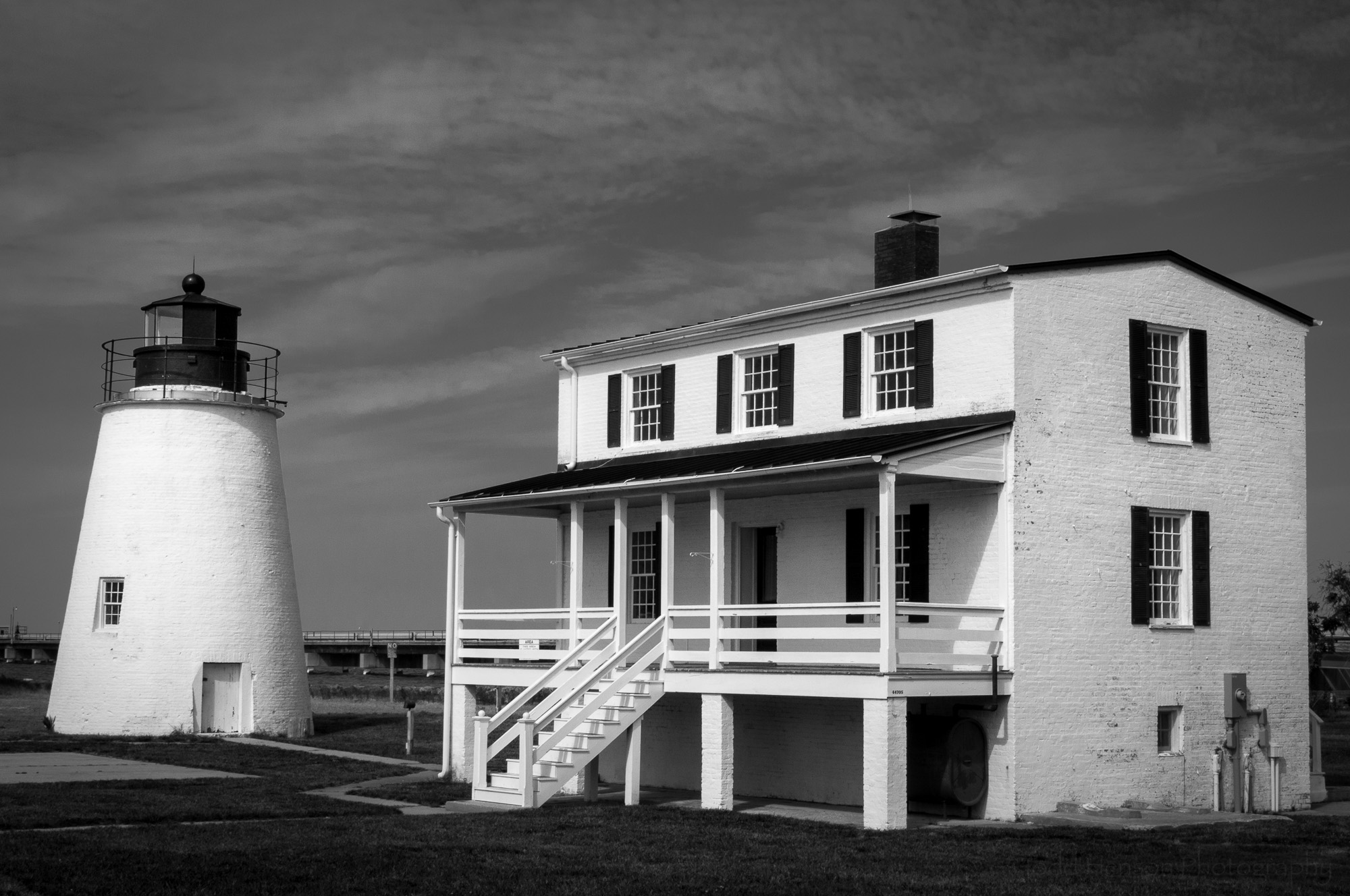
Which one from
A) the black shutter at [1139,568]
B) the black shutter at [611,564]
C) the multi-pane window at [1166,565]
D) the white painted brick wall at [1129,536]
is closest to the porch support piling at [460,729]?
the black shutter at [611,564]

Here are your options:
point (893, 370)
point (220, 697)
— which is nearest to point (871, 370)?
point (893, 370)

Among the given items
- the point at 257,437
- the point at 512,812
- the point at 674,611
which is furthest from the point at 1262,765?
the point at 257,437

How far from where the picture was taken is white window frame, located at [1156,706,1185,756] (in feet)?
69.6

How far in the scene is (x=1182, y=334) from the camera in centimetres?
2197

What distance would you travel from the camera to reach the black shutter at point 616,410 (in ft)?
86.8

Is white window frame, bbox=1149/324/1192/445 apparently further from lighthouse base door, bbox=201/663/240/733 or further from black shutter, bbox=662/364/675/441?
lighthouse base door, bbox=201/663/240/733

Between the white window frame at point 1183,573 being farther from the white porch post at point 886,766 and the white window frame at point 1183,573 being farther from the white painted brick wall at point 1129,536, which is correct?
the white porch post at point 886,766

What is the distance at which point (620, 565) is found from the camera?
22719 mm

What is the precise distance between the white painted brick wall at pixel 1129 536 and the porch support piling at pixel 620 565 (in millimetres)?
5633

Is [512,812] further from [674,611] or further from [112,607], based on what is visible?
[112,607]

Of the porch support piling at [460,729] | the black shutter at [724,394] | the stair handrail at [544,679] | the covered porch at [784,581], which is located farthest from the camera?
the porch support piling at [460,729]

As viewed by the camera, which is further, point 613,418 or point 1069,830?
point 613,418

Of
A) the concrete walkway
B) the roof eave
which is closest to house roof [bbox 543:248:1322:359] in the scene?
the roof eave

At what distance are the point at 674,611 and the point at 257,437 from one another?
53.7 ft
